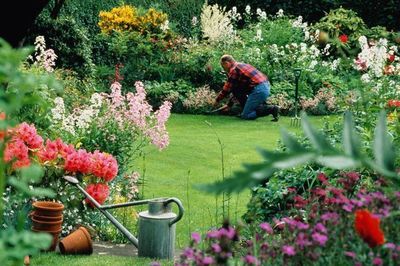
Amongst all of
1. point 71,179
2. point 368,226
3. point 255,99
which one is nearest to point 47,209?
point 71,179

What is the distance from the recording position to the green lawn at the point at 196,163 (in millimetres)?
6801

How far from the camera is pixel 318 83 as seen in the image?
16031 millimetres

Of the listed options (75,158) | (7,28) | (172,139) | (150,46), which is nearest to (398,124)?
(75,158)

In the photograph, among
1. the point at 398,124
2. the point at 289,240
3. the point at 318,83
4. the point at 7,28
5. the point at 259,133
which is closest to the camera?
the point at 289,240

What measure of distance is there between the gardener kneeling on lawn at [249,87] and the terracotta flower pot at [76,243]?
27.7 feet

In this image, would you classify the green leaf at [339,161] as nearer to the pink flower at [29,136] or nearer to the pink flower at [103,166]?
the pink flower at [29,136]

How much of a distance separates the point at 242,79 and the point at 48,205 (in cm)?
885

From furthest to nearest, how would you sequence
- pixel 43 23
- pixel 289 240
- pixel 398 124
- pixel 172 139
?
pixel 43 23 < pixel 172 139 < pixel 398 124 < pixel 289 240

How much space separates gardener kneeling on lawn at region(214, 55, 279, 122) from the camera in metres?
14.2

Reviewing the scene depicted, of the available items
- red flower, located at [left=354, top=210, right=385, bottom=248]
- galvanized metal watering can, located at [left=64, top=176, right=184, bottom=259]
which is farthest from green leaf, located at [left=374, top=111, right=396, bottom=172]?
galvanized metal watering can, located at [left=64, top=176, right=184, bottom=259]

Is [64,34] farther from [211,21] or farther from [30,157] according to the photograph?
[30,157]

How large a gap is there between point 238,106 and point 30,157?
9147 millimetres

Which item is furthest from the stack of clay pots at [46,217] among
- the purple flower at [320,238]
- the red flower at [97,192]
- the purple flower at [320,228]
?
the purple flower at [320,238]

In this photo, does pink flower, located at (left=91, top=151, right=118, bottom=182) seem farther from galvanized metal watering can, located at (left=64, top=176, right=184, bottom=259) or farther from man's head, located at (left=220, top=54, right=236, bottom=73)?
man's head, located at (left=220, top=54, right=236, bottom=73)
